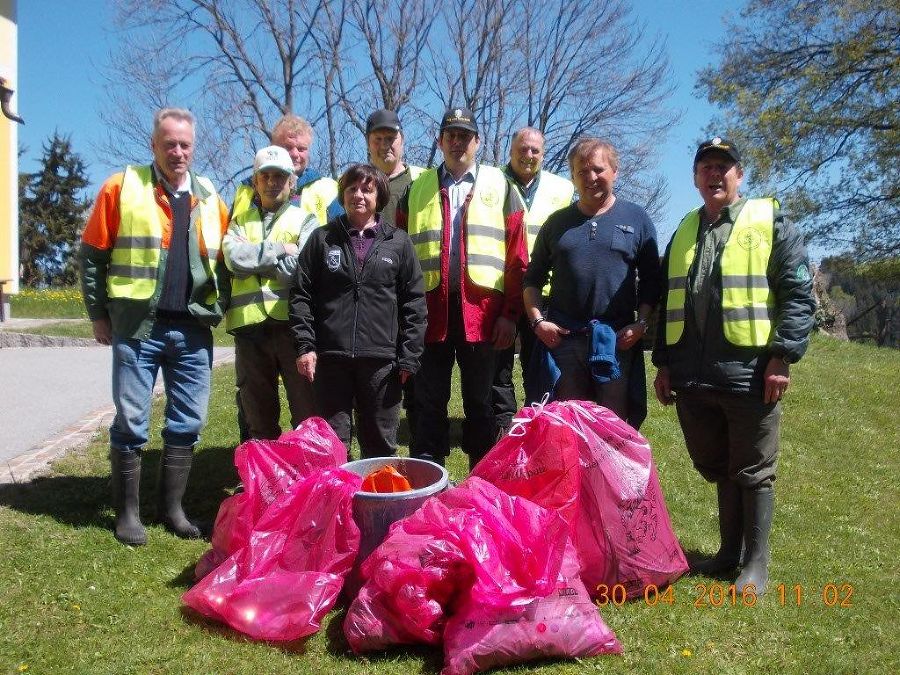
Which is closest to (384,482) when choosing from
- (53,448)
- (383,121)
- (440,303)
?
(440,303)

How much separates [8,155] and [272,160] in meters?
12.3

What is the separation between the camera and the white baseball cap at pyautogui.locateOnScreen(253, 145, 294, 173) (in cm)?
373

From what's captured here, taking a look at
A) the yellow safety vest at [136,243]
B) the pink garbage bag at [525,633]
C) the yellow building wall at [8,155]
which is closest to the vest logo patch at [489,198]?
the yellow safety vest at [136,243]

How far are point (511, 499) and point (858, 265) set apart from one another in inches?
765

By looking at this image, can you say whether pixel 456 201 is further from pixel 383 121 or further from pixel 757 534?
pixel 757 534

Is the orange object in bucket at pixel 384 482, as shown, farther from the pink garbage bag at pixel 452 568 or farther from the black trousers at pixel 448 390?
the black trousers at pixel 448 390

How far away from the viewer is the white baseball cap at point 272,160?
147 inches

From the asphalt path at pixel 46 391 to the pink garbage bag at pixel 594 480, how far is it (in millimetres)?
3821

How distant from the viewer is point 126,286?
3559 millimetres

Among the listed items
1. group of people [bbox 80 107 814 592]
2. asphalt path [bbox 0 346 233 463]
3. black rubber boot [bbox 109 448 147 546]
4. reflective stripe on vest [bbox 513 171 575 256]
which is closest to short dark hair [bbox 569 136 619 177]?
group of people [bbox 80 107 814 592]

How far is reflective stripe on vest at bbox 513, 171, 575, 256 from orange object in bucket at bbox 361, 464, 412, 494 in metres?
1.68

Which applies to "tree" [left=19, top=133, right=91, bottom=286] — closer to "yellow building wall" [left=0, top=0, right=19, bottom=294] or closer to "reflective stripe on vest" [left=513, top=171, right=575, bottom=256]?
"yellow building wall" [left=0, top=0, right=19, bottom=294]

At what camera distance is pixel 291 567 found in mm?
2852

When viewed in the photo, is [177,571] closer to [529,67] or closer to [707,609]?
[707,609]
